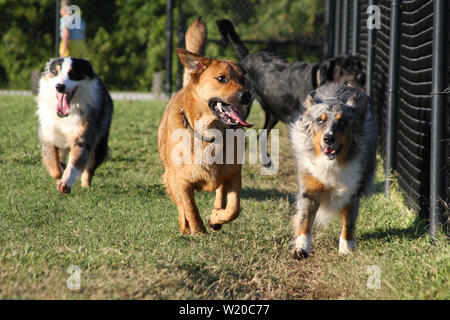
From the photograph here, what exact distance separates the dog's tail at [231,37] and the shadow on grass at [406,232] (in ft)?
16.1

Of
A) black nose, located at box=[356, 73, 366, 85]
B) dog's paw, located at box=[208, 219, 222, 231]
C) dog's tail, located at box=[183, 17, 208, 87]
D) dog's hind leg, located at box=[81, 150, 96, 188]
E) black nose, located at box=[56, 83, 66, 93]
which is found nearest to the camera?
dog's paw, located at box=[208, 219, 222, 231]

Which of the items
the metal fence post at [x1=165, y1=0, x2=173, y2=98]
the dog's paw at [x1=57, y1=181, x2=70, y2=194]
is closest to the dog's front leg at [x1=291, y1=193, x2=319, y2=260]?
the dog's paw at [x1=57, y1=181, x2=70, y2=194]

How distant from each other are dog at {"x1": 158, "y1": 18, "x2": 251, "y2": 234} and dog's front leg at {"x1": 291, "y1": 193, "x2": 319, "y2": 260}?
0.46 m

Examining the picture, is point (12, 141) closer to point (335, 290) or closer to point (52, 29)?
point (335, 290)

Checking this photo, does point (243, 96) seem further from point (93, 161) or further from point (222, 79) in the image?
point (93, 161)

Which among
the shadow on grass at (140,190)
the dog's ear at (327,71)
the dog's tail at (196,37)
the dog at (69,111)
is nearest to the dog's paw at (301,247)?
the dog's tail at (196,37)

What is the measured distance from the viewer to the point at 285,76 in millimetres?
8461

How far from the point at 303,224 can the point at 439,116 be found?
3.63ft

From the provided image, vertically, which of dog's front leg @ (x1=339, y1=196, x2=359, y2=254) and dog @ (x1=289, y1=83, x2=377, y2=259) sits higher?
dog @ (x1=289, y1=83, x2=377, y2=259)

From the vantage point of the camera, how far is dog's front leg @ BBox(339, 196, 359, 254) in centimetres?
443

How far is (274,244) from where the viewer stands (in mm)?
4535

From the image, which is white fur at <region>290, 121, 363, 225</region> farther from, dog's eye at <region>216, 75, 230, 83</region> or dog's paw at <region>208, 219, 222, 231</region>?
dog's paw at <region>208, 219, 222, 231</region>

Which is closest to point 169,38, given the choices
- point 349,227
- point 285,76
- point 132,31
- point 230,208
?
point 132,31
